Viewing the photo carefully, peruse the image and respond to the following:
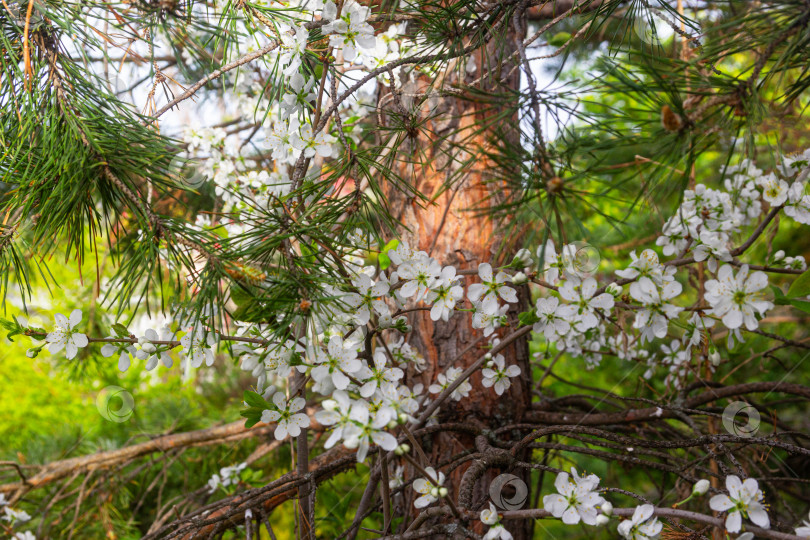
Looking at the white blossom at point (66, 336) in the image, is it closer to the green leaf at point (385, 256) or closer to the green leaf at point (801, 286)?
the green leaf at point (385, 256)

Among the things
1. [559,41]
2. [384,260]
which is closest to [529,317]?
[384,260]

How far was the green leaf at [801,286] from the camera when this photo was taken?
67 centimetres

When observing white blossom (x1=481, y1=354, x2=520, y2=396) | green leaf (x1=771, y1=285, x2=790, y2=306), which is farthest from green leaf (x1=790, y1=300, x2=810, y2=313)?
white blossom (x1=481, y1=354, x2=520, y2=396)

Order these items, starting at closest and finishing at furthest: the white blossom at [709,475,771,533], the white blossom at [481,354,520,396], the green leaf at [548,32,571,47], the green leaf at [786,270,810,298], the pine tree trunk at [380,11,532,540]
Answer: the white blossom at [709,475,771,533], the green leaf at [786,270,810,298], the white blossom at [481,354,520,396], the pine tree trunk at [380,11,532,540], the green leaf at [548,32,571,47]

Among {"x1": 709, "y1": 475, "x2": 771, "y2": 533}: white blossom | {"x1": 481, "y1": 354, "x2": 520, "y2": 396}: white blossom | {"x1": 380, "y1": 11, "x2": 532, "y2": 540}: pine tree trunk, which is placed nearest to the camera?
{"x1": 709, "y1": 475, "x2": 771, "y2": 533}: white blossom

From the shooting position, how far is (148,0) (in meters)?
0.79

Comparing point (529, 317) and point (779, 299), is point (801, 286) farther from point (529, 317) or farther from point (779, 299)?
point (529, 317)

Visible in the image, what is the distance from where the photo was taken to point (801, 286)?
0.68 meters

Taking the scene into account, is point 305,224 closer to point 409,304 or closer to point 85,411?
point 409,304

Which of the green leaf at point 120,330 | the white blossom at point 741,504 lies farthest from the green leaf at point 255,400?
the white blossom at point 741,504

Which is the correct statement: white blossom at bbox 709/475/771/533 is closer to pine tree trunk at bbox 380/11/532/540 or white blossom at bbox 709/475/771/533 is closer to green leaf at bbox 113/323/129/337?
pine tree trunk at bbox 380/11/532/540

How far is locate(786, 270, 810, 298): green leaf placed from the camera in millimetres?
670

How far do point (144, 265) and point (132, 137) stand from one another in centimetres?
19

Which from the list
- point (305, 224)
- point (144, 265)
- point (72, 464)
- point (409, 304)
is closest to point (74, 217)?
point (144, 265)
